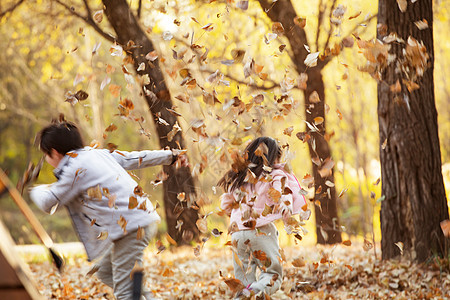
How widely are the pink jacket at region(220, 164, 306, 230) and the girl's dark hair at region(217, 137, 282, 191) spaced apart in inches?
2.6

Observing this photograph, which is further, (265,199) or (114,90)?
(265,199)

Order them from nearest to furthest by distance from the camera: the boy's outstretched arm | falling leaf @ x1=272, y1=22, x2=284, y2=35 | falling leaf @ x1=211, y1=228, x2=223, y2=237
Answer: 1. the boy's outstretched arm
2. falling leaf @ x1=211, y1=228, x2=223, y2=237
3. falling leaf @ x1=272, y1=22, x2=284, y2=35

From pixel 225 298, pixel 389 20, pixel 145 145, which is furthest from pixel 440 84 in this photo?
pixel 225 298

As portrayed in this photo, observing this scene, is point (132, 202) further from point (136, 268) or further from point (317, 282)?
point (317, 282)

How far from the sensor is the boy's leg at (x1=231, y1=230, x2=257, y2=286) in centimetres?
438

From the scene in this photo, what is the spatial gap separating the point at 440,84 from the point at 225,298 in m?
13.0

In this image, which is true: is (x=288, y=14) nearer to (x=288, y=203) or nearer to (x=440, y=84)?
(x=288, y=203)

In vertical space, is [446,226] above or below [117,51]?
below

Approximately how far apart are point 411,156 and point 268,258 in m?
2.29

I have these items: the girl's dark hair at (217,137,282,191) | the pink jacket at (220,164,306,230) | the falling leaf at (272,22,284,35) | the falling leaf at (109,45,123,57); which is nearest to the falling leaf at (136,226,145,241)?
the pink jacket at (220,164,306,230)

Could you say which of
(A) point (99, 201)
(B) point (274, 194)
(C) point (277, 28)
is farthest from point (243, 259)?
(C) point (277, 28)

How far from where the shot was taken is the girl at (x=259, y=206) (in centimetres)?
411

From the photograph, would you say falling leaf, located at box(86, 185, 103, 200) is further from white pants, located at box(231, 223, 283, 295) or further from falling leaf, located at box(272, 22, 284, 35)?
falling leaf, located at box(272, 22, 284, 35)

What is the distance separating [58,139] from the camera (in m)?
3.65
